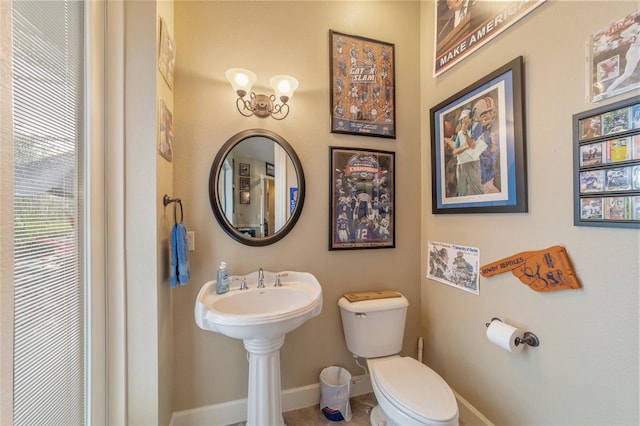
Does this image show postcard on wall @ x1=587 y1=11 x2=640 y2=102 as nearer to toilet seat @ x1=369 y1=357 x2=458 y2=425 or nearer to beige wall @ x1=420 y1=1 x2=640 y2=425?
beige wall @ x1=420 y1=1 x2=640 y2=425

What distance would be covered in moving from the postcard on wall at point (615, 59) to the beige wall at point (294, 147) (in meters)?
0.98

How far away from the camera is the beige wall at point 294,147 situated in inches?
58.6

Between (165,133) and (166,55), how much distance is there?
0.40 meters

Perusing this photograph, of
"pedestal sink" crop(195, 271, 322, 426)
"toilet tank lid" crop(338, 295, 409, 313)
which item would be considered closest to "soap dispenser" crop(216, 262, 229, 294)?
"pedestal sink" crop(195, 271, 322, 426)

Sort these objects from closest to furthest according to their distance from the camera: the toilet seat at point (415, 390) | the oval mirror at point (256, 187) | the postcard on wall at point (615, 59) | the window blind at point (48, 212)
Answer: the window blind at point (48, 212), the postcard on wall at point (615, 59), the toilet seat at point (415, 390), the oval mirror at point (256, 187)

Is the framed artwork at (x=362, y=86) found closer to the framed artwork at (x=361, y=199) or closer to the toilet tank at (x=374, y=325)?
the framed artwork at (x=361, y=199)

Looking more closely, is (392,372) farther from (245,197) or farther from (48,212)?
(48,212)

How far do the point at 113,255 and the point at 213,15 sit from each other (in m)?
1.47

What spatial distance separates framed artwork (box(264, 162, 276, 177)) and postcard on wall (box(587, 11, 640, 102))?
152 cm

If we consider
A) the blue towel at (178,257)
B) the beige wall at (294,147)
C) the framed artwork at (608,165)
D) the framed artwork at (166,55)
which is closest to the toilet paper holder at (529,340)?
the framed artwork at (608,165)

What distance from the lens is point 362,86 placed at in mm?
1771

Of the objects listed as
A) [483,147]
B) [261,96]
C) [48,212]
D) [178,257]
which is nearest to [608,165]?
[483,147]

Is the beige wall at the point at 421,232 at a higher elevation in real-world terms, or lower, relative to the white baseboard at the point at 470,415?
higher

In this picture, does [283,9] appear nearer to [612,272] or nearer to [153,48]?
[153,48]
